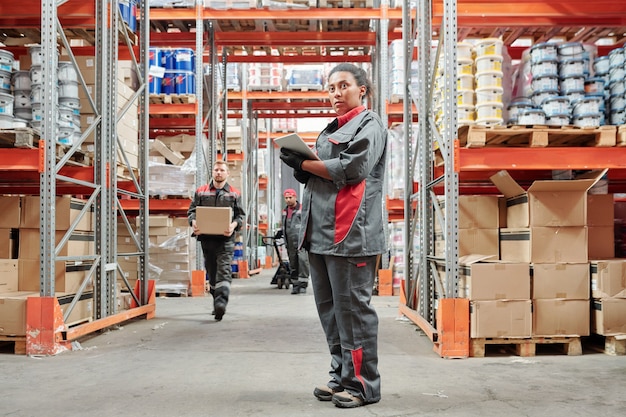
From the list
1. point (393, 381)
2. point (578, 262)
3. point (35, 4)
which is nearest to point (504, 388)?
point (393, 381)

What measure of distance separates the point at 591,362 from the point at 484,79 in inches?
112

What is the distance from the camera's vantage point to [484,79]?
6.21m

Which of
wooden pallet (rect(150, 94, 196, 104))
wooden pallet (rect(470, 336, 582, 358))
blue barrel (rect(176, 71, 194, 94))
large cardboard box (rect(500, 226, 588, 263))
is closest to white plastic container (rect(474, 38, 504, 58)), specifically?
large cardboard box (rect(500, 226, 588, 263))

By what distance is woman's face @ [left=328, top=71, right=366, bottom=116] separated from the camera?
12.1ft

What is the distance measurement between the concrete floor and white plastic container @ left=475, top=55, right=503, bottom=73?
9.13 ft

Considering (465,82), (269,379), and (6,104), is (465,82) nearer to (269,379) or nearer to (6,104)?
(269,379)

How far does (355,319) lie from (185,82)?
889cm

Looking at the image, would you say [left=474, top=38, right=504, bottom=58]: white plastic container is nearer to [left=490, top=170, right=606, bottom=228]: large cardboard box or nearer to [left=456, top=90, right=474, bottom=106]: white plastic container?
→ [left=456, top=90, right=474, bottom=106]: white plastic container

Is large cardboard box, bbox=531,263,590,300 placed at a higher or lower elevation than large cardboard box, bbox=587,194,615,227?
lower

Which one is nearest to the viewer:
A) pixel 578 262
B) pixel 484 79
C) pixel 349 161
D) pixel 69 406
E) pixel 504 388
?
pixel 349 161

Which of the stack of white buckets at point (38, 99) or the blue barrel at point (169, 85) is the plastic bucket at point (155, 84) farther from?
the stack of white buckets at point (38, 99)

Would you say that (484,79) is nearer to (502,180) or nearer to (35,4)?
(502,180)

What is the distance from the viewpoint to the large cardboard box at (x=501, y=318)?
5.42 meters

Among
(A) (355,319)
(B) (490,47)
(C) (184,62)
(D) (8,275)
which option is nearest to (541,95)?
(B) (490,47)
